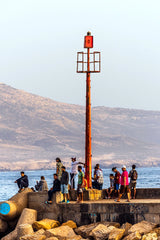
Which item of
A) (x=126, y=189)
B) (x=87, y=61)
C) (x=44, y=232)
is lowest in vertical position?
(x=44, y=232)

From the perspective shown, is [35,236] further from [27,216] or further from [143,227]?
[143,227]

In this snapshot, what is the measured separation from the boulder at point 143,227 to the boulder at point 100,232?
92 centimetres

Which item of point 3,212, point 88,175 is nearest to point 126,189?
point 88,175

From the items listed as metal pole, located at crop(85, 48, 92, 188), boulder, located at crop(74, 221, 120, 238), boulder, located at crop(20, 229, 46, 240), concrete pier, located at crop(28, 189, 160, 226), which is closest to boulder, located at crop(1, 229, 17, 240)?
boulder, located at crop(20, 229, 46, 240)

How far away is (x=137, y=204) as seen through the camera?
23.9 m

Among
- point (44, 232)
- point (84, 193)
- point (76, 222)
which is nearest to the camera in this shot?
point (44, 232)

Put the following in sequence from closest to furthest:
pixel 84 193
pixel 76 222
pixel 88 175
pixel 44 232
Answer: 1. pixel 44 232
2. pixel 76 222
3. pixel 84 193
4. pixel 88 175

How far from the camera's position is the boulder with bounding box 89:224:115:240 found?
22547 mm

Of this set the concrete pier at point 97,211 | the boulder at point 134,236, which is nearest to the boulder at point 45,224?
the concrete pier at point 97,211

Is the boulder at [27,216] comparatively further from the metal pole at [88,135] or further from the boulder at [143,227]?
the boulder at [143,227]

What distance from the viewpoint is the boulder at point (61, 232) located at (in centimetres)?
2277

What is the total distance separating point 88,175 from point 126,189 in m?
3.36

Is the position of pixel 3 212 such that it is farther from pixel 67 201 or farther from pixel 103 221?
pixel 103 221

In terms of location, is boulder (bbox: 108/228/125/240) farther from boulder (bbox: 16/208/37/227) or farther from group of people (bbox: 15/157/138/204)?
boulder (bbox: 16/208/37/227)
